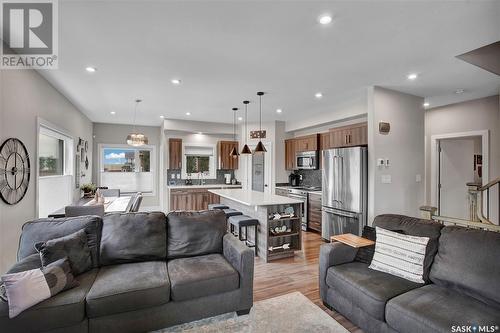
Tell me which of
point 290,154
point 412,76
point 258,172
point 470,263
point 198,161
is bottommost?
point 470,263

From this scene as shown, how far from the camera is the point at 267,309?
2535mm

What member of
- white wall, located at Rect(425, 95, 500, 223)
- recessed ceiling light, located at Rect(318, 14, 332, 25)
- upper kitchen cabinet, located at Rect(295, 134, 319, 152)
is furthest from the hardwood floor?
white wall, located at Rect(425, 95, 500, 223)

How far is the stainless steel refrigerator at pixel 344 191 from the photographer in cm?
421

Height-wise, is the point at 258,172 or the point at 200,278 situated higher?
the point at 258,172

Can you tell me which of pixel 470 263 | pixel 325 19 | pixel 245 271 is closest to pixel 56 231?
pixel 245 271

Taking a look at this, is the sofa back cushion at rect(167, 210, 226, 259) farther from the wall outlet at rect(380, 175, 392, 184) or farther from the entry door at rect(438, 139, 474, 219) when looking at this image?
the entry door at rect(438, 139, 474, 219)

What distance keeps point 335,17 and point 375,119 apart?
7.66 feet

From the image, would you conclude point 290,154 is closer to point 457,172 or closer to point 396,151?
point 396,151

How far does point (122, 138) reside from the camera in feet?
25.6

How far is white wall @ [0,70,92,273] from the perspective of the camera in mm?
2668

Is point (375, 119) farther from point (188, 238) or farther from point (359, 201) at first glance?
point (188, 238)

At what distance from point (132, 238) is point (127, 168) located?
20.1 feet

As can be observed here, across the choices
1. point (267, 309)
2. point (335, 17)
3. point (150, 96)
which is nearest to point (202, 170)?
point (150, 96)

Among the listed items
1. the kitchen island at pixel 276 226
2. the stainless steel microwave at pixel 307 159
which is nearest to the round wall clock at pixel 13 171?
the kitchen island at pixel 276 226
